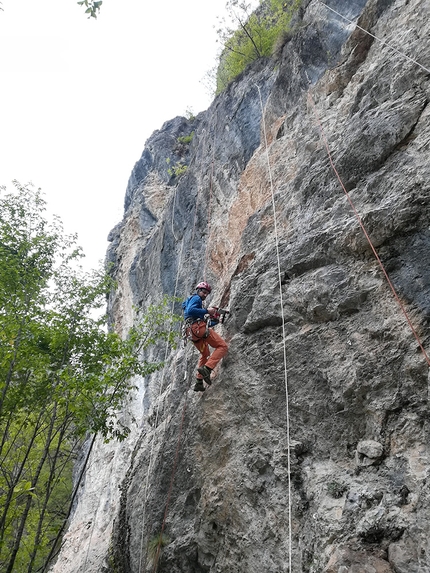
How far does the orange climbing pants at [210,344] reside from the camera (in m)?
5.62

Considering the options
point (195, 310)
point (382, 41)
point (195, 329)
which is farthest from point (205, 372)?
point (382, 41)

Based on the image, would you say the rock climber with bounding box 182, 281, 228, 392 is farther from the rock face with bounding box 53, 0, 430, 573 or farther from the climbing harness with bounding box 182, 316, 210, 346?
the rock face with bounding box 53, 0, 430, 573

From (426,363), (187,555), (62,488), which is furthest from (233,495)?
(62,488)

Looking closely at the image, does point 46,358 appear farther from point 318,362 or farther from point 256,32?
point 256,32

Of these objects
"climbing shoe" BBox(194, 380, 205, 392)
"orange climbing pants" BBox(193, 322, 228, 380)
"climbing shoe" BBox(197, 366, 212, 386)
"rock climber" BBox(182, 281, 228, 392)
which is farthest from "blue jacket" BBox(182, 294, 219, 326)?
"climbing shoe" BBox(194, 380, 205, 392)

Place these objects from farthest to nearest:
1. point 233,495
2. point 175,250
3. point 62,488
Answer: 1. point 62,488
2. point 175,250
3. point 233,495

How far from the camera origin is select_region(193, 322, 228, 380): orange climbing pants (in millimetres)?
5617

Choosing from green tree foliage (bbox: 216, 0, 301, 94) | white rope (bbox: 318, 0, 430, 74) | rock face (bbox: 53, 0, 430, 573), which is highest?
green tree foliage (bbox: 216, 0, 301, 94)

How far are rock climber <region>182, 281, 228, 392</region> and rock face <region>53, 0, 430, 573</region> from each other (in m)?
0.19

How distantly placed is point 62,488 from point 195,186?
48.7 ft

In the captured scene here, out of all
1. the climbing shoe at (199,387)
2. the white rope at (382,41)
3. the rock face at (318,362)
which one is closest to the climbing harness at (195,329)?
the rock face at (318,362)

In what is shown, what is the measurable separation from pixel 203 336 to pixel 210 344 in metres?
0.15

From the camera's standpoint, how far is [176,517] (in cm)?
544

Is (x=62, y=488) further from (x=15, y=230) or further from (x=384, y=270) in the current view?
(x=384, y=270)
